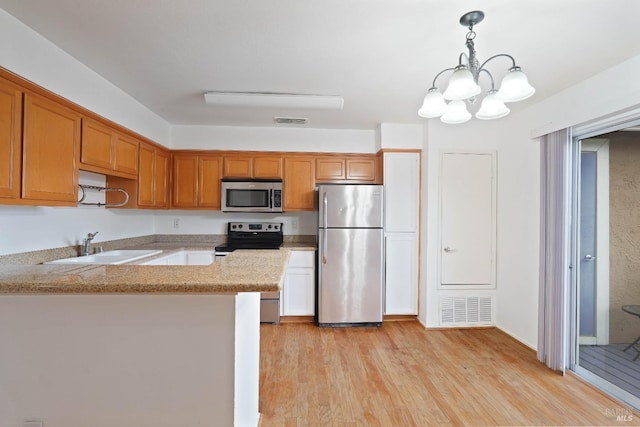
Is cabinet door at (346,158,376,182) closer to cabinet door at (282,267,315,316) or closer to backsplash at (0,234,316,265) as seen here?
backsplash at (0,234,316,265)

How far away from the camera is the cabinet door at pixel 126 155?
261 cm

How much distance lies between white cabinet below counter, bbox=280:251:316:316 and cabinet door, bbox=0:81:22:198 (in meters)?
2.41

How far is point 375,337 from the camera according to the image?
10.3 ft

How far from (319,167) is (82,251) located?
254 centimetres

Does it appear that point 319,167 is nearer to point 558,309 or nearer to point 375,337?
point 375,337

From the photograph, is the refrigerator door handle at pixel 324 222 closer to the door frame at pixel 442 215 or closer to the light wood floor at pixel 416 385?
the light wood floor at pixel 416 385

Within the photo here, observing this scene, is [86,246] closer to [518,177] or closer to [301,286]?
[301,286]

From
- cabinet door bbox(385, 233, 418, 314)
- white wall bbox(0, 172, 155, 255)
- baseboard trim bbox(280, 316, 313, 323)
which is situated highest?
white wall bbox(0, 172, 155, 255)

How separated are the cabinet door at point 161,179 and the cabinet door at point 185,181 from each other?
0.26ft

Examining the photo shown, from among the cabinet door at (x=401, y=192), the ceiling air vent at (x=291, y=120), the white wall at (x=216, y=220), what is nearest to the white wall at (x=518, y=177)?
the cabinet door at (x=401, y=192)

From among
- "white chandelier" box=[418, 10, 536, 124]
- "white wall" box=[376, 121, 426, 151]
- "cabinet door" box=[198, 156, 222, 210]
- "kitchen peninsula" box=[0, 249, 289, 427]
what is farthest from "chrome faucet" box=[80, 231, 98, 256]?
"white wall" box=[376, 121, 426, 151]

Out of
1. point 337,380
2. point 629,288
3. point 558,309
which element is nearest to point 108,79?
point 337,380

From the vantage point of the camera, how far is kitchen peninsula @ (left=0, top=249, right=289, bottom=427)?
1.21m

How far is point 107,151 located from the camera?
8.04ft
